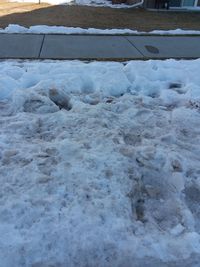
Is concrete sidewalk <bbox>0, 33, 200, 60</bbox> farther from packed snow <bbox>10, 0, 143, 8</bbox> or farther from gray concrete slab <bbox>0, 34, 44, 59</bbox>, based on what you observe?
packed snow <bbox>10, 0, 143, 8</bbox>

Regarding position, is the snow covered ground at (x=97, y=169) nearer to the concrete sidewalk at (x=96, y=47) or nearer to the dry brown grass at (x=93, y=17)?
the concrete sidewalk at (x=96, y=47)

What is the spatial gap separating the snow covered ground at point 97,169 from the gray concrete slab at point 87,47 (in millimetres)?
902

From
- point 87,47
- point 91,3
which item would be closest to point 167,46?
point 87,47

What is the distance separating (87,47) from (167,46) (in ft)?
5.09

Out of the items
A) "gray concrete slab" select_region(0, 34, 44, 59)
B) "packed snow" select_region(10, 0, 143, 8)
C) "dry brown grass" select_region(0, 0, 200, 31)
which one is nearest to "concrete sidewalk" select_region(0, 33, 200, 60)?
"gray concrete slab" select_region(0, 34, 44, 59)

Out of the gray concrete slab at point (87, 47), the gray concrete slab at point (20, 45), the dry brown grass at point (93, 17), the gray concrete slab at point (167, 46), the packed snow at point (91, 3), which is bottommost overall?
the packed snow at point (91, 3)

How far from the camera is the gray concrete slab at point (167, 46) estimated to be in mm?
5910

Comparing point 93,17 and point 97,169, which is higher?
point 97,169

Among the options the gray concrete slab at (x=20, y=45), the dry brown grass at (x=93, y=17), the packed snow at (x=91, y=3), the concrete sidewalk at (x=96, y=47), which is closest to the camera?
the gray concrete slab at (x=20, y=45)

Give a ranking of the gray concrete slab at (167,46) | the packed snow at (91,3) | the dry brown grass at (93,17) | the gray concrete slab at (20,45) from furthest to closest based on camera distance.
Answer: the packed snow at (91,3)
the dry brown grass at (93,17)
the gray concrete slab at (167,46)
the gray concrete slab at (20,45)

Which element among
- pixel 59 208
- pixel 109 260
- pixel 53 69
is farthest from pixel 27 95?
pixel 109 260

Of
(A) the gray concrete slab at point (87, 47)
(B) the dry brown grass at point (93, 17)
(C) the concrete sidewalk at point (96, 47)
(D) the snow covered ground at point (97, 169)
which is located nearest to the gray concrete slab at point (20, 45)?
(C) the concrete sidewalk at point (96, 47)

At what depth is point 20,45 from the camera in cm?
593

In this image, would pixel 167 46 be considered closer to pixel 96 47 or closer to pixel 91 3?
pixel 96 47
